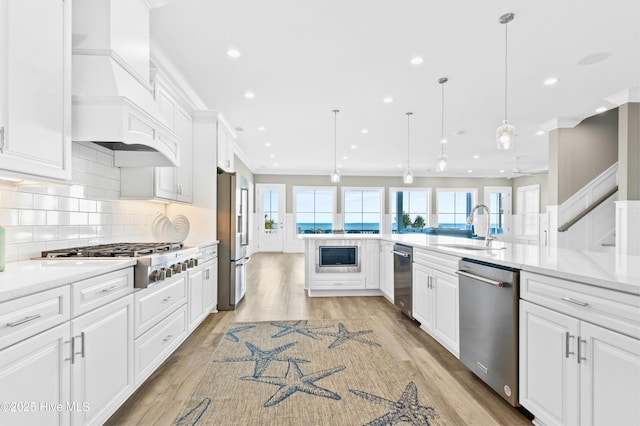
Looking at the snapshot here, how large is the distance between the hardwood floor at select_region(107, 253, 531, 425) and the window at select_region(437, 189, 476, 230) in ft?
25.6

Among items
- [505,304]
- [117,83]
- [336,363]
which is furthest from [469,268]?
[117,83]

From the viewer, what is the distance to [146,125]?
2039 millimetres

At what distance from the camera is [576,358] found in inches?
53.7

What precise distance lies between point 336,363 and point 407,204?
9.20 metres

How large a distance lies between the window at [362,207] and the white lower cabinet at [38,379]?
955cm

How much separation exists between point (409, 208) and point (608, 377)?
10016mm

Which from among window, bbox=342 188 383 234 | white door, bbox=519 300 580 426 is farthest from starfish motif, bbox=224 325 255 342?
window, bbox=342 188 383 234

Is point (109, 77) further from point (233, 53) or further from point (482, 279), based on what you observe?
point (482, 279)

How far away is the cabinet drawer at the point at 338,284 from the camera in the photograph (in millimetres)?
4328

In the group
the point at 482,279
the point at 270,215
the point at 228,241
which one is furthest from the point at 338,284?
the point at 270,215

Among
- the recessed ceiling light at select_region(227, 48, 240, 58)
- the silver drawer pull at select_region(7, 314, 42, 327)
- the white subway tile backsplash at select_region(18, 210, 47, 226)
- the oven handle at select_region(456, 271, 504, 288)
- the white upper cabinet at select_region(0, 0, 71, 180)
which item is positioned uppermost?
the recessed ceiling light at select_region(227, 48, 240, 58)

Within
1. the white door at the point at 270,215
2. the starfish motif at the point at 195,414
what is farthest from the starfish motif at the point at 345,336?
the white door at the point at 270,215

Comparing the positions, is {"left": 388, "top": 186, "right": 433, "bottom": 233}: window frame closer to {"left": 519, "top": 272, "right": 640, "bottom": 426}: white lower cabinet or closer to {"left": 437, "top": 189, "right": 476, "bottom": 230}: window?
{"left": 437, "top": 189, "right": 476, "bottom": 230}: window

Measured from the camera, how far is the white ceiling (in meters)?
2.36
